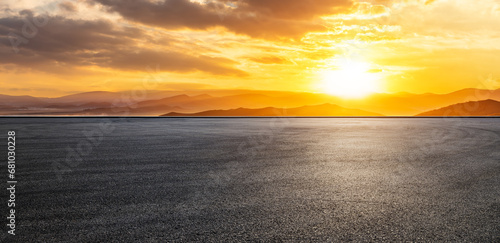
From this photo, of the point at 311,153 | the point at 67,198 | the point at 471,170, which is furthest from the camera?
the point at 311,153

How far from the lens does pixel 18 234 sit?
13.9 ft

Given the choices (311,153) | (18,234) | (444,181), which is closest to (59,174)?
(18,234)

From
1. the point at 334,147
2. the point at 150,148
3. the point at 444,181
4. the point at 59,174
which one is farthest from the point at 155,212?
the point at 334,147

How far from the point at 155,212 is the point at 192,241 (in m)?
1.27

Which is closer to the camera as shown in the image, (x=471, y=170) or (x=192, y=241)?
(x=192, y=241)

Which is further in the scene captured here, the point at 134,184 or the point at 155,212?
the point at 134,184

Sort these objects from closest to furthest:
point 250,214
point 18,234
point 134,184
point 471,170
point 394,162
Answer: point 18,234 < point 250,214 < point 134,184 < point 471,170 < point 394,162

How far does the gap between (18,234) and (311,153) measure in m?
8.66

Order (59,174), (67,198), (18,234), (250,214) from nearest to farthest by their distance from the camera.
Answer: (18,234), (250,214), (67,198), (59,174)

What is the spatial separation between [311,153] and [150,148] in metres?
5.68

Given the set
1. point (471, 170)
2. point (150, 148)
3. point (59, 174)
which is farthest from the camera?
point (150, 148)

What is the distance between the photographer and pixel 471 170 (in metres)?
8.52

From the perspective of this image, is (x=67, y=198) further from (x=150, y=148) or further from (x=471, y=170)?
(x=471, y=170)

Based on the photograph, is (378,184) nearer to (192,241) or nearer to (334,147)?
(192,241)
